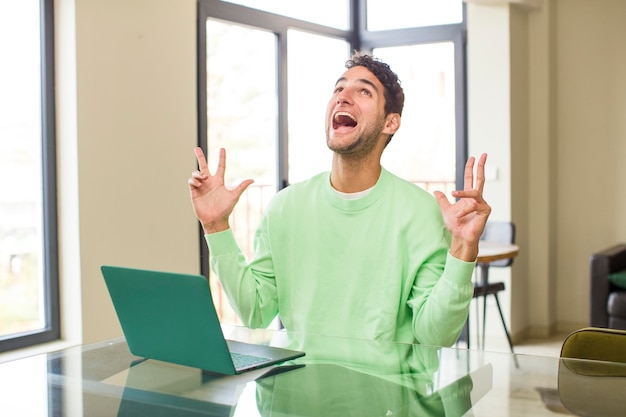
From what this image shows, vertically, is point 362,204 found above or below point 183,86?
below

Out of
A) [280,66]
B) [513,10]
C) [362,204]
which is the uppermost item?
[513,10]

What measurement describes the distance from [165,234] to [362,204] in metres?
2.06

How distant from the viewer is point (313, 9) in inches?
208

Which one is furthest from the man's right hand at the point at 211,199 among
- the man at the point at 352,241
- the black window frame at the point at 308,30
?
the black window frame at the point at 308,30

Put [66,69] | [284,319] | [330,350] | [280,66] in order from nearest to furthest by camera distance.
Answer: [330,350]
[284,319]
[66,69]
[280,66]

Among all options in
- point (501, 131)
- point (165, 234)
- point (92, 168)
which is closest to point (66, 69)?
point (92, 168)

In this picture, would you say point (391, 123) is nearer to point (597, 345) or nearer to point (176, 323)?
point (597, 345)

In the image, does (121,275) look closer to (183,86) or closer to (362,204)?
(362,204)

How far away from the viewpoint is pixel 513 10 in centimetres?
521

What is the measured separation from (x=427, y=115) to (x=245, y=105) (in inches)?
52.9

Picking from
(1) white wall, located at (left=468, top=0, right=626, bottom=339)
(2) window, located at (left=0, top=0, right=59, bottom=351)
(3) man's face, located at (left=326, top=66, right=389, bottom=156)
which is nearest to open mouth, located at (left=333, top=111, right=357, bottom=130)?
(3) man's face, located at (left=326, top=66, right=389, bottom=156)

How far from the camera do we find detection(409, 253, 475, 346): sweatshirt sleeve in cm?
171

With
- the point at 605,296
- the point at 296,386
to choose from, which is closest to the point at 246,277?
the point at 296,386

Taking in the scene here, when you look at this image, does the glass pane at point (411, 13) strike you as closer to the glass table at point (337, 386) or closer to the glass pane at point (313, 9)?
the glass pane at point (313, 9)
